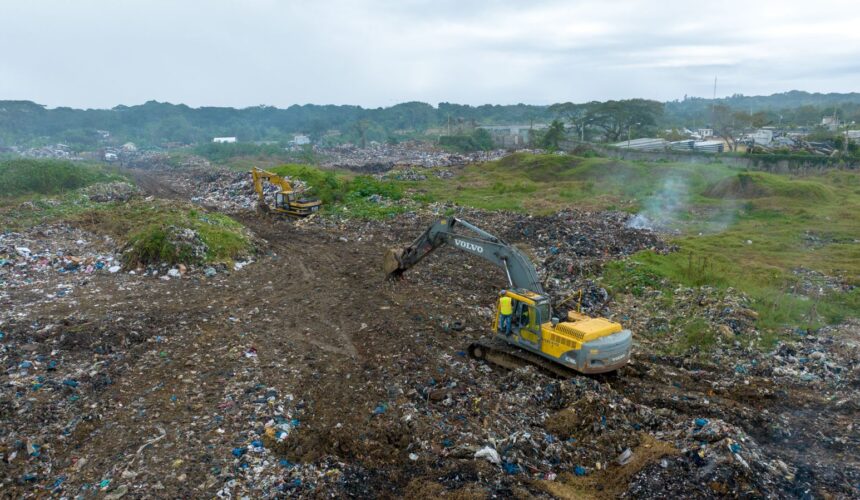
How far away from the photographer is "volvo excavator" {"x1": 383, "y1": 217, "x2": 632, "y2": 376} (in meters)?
7.23

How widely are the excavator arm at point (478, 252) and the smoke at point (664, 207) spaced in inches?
379

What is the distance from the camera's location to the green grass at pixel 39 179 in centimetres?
2342

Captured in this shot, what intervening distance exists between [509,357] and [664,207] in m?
15.3

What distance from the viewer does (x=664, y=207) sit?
2094 centimetres

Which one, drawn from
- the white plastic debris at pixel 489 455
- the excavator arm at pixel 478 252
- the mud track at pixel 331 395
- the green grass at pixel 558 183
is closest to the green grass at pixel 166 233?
the mud track at pixel 331 395

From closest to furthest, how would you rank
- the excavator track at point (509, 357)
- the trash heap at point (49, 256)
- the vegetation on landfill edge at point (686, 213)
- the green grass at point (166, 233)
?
the excavator track at point (509, 357) < the vegetation on landfill edge at point (686, 213) < the trash heap at point (49, 256) < the green grass at point (166, 233)

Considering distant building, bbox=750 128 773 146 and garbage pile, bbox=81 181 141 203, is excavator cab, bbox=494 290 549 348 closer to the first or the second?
garbage pile, bbox=81 181 141 203

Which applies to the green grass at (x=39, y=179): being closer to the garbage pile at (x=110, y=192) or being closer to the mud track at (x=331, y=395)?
the garbage pile at (x=110, y=192)

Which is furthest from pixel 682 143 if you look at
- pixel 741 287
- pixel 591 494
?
pixel 591 494

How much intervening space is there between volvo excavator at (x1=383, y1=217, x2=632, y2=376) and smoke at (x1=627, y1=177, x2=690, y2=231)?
10284 millimetres

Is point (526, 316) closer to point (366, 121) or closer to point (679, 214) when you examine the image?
point (679, 214)

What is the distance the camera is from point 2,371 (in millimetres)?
7988

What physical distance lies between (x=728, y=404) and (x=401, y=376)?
4.50 meters

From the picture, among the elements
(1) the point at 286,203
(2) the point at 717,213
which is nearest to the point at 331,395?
(1) the point at 286,203
